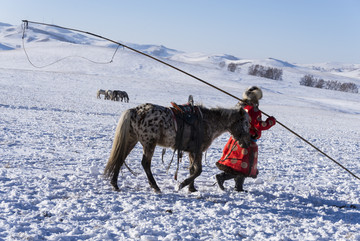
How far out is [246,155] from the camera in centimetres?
569

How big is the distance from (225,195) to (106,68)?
54212mm

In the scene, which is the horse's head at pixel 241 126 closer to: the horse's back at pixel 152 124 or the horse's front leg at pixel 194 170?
the horse's front leg at pixel 194 170

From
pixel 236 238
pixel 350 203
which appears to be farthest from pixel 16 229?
pixel 350 203

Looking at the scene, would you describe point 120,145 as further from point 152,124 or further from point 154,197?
point 154,197

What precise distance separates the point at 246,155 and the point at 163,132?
158 cm

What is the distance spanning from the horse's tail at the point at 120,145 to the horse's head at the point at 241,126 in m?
1.86

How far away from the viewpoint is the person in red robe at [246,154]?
5.67 metres

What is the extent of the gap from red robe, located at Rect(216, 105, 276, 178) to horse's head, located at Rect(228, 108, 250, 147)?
14 cm

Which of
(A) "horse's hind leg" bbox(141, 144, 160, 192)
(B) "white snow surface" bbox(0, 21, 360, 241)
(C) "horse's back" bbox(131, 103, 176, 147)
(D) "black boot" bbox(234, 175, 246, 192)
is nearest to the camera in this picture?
(B) "white snow surface" bbox(0, 21, 360, 241)

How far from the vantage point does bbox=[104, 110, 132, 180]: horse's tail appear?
527cm

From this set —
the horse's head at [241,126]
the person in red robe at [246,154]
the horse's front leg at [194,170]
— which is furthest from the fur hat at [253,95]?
the horse's front leg at [194,170]

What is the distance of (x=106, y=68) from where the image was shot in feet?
186

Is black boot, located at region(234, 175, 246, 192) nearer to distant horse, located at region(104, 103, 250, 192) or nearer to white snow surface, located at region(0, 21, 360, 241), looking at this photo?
white snow surface, located at region(0, 21, 360, 241)

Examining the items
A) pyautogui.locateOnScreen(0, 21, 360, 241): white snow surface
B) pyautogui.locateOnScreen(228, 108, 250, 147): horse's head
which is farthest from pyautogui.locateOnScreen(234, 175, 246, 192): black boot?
pyautogui.locateOnScreen(228, 108, 250, 147): horse's head
